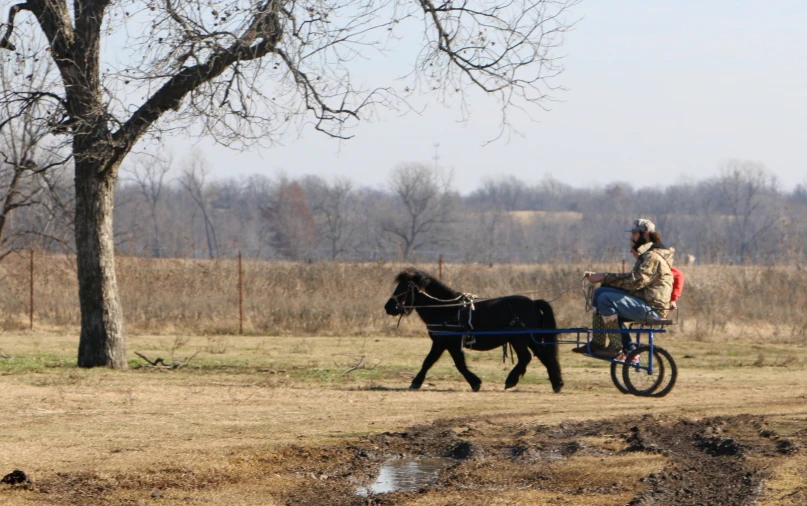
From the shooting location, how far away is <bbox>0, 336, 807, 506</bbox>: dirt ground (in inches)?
303

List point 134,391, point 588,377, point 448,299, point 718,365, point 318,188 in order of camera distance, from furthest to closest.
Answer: point 318,188 → point 718,365 → point 588,377 → point 448,299 → point 134,391

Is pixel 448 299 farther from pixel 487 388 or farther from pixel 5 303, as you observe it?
pixel 5 303

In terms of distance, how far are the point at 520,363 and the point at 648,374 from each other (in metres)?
1.84

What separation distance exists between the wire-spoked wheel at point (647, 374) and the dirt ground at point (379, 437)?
22cm

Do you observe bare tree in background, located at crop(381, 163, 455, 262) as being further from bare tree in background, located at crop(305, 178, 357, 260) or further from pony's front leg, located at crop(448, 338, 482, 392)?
pony's front leg, located at crop(448, 338, 482, 392)

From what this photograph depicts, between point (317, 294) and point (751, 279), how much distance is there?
46.3 feet

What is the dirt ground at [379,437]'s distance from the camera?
7703 mm

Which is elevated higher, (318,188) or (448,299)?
(318,188)

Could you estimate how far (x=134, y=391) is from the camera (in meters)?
13.6

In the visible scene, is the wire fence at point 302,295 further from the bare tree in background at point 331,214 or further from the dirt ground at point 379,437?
the bare tree in background at point 331,214

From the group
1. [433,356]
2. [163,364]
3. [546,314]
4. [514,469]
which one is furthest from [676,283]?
[163,364]

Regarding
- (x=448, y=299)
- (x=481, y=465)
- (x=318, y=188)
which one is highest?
(x=318, y=188)

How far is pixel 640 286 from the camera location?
1274 cm

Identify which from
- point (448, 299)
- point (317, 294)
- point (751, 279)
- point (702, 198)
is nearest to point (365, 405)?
point (448, 299)
